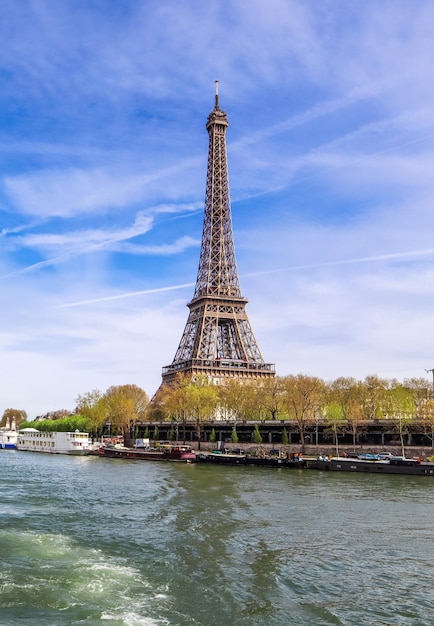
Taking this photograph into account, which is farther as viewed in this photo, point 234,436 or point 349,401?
point 234,436

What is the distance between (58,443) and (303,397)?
4840 cm

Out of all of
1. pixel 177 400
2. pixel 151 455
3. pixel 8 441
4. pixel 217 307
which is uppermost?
pixel 217 307

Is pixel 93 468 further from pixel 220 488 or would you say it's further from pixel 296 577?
pixel 296 577

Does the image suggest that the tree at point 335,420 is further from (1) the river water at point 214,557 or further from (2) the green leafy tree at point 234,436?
(1) the river water at point 214,557

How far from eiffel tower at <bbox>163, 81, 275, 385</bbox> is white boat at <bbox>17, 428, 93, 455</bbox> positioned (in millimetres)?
27156

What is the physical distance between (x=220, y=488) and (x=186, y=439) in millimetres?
69931

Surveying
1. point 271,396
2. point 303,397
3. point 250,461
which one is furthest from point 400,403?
point 250,461

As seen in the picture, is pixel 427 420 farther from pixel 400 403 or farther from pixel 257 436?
pixel 257 436

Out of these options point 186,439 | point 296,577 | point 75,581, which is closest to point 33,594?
point 75,581

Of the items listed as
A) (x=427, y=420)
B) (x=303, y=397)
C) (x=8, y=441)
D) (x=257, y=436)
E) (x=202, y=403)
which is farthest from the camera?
(x=8, y=441)

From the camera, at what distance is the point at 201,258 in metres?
151

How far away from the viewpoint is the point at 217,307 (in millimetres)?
138375

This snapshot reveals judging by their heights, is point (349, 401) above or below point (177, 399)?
below

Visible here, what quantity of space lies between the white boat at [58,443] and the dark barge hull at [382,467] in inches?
1981
